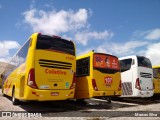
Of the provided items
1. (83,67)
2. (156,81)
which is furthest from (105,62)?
(156,81)

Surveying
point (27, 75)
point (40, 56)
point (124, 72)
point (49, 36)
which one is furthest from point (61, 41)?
point (124, 72)

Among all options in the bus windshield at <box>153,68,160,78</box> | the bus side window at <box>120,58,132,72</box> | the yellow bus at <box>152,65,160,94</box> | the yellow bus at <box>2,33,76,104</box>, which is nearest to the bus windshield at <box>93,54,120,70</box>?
the yellow bus at <box>2,33,76,104</box>

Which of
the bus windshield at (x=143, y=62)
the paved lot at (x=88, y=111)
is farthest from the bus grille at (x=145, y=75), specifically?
the paved lot at (x=88, y=111)

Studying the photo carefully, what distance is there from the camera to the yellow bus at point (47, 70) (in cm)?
879

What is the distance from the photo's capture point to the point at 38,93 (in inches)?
345

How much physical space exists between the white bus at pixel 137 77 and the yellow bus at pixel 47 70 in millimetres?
4354

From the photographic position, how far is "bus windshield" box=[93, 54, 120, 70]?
10859mm

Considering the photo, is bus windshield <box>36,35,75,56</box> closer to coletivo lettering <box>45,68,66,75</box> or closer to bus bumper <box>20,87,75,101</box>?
coletivo lettering <box>45,68,66,75</box>

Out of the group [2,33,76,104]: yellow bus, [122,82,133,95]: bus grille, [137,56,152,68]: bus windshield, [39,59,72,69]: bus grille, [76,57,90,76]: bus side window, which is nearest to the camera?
[2,33,76,104]: yellow bus

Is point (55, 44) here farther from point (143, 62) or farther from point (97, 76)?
point (143, 62)

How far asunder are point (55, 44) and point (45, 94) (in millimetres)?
2211

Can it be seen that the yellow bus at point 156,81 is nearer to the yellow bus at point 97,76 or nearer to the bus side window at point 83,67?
the yellow bus at point 97,76

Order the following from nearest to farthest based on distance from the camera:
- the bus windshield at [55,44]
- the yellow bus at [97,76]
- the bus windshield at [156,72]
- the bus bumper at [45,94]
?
the bus bumper at [45,94], the bus windshield at [55,44], the yellow bus at [97,76], the bus windshield at [156,72]

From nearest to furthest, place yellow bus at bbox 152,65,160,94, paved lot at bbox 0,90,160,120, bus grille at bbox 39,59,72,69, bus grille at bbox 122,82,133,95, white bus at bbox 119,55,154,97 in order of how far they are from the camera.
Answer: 1. paved lot at bbox 0,90,160,120
2. bus grille at bbox 39,59,72,69
3. white bus at bbox 119,55,154,97
4. bus grille at bbox 122,82,133,95
5. yellow bus at bbox 152,65,160,94
